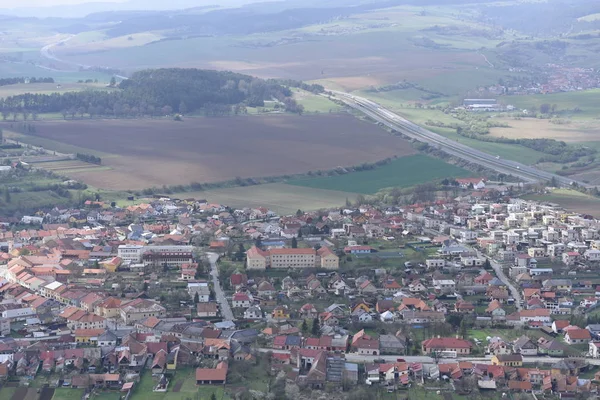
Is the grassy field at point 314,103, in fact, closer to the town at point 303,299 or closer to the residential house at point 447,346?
the town at point 303,299

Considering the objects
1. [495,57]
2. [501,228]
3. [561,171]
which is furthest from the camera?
[495,57]

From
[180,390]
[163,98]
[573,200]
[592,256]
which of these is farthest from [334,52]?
[180,390]

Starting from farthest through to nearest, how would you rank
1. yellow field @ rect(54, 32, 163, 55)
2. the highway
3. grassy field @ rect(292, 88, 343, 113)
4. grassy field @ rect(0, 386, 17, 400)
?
yellow field @ rect(54, 32, 163, 55) < grassy field @ rect(292, 88, 343, 113) < the highway < grassy field @ rect(0, 386, 17, 400)

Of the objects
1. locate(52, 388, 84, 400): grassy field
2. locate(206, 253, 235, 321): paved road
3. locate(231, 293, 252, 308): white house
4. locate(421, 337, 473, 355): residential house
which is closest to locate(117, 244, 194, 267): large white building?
locate(206, 253, 235, 321): paved road

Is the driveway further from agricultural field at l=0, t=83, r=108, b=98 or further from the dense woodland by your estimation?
agricultural field at l=0, t=83, r=108, b=98

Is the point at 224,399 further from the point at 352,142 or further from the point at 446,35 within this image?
the point at 446,35

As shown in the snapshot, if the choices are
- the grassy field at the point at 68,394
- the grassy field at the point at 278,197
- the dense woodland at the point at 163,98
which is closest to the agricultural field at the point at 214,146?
the grassy field at the point at 278,197

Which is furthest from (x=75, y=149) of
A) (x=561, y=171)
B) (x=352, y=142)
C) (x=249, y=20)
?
(x=249, y=20)
